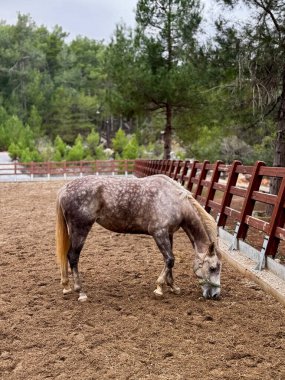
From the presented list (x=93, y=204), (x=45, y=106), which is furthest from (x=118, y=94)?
(x=45, y=106)

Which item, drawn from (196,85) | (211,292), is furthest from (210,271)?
(196,85)

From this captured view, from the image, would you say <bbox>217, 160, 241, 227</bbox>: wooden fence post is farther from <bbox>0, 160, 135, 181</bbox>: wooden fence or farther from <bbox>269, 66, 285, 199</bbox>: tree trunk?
<bbox>0, 160, 135, 181</bbox>: wooden fence

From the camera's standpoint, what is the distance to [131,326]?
3.47 metres

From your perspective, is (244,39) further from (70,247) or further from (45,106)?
(45,106)

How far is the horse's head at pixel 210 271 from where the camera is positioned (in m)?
4.06

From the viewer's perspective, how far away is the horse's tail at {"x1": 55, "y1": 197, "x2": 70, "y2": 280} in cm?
434

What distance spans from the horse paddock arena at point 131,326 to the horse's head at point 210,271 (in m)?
0.11

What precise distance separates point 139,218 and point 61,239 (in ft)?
2.64

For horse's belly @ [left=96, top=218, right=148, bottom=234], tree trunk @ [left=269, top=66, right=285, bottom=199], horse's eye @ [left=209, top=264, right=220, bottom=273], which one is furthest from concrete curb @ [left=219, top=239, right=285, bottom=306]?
tree trunk @ [left=269, top=66, right=285, bottom=199]

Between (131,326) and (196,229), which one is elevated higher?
(196,229)

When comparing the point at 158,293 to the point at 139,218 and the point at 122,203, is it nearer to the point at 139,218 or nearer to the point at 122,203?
the point at 139,218

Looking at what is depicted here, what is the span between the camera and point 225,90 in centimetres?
1020

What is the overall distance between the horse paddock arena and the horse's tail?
340 millimetres

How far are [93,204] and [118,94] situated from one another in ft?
50.8
